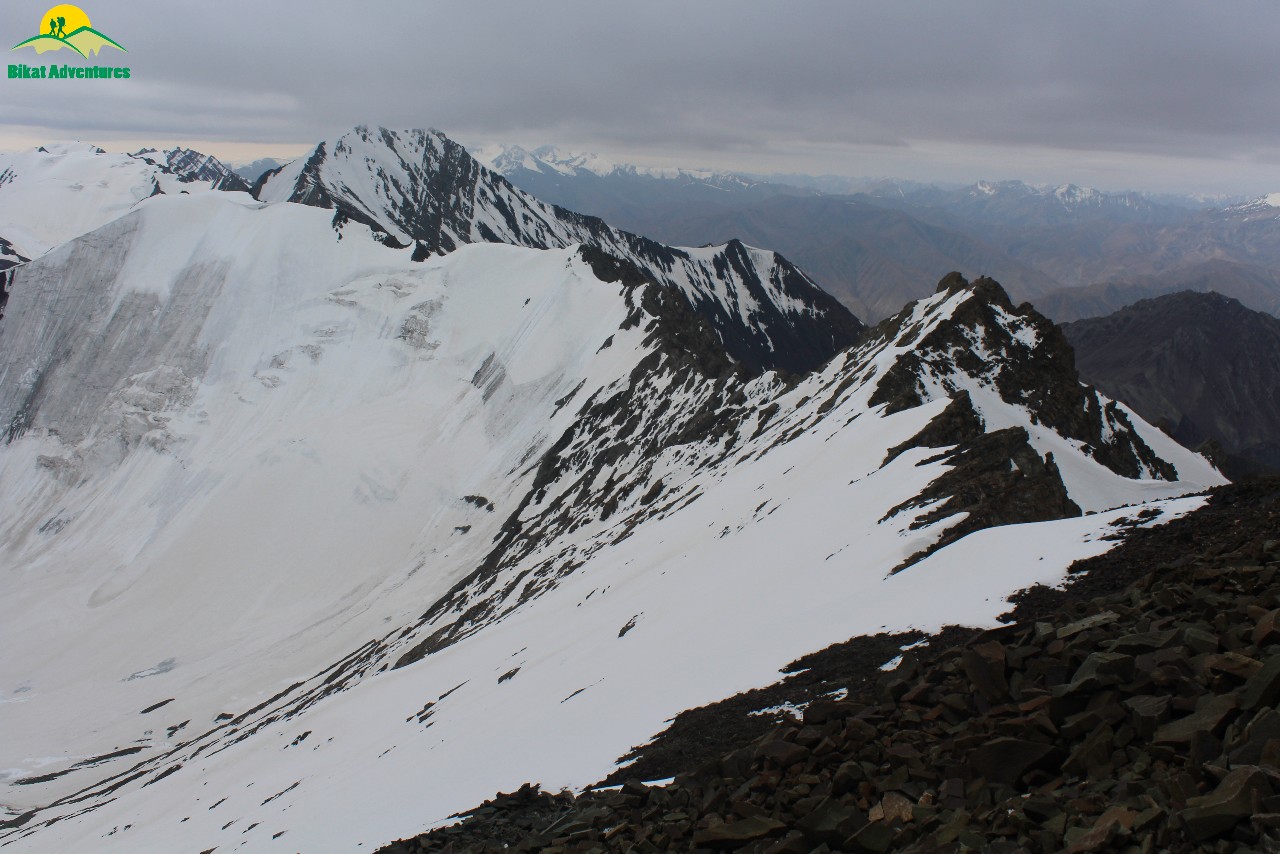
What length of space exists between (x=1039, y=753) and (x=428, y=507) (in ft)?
329

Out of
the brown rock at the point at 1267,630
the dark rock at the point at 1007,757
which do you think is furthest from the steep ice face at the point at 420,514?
the dark rock at the point at 1007,757

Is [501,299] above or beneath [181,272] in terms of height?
beneath

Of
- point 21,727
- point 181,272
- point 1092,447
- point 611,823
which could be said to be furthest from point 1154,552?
point 181,272

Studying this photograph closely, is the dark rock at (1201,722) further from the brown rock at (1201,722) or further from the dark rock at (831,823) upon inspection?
the dark rock at (831,823)

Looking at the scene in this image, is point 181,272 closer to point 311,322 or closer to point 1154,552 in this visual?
point 311,322

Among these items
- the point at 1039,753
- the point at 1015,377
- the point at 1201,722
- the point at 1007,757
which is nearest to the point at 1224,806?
the point at 1201,722

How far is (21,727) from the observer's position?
8181 cm

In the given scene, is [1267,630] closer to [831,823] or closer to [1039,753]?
[1039,753]

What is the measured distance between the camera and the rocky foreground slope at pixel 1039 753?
7230 millimetres

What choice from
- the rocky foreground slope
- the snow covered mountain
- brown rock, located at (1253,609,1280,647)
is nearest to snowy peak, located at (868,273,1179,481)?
the snow covered mountain

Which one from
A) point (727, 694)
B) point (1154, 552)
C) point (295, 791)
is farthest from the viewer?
point (295, 791)

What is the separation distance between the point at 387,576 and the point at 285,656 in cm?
1465

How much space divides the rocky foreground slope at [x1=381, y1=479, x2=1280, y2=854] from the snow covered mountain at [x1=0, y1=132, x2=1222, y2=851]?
399 centimetres

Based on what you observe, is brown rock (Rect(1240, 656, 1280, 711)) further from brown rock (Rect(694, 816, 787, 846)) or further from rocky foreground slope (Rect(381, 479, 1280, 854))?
brown rock (Rect(694, 816, 787, 846))
